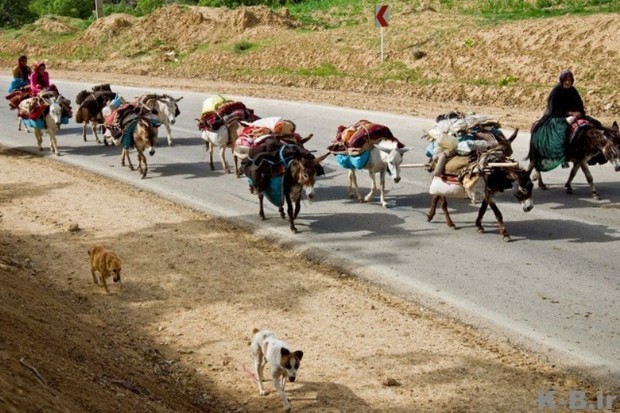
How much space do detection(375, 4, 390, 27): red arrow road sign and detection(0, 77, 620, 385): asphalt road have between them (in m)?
10.1

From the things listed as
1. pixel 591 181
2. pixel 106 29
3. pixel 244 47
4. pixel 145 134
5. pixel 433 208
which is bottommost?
pixel 433 208

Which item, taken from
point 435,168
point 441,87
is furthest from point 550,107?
point 441,87

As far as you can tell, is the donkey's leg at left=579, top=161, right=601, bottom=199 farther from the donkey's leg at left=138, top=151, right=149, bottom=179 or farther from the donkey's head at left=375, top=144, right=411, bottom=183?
the donkey's leg at left=138, top=151, right=149, bottom=179

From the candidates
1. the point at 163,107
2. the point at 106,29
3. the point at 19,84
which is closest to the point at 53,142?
the point at 163,107

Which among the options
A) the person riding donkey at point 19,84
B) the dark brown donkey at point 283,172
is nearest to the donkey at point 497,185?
the dark brown donkey at point 283,172

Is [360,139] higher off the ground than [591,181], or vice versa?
[360,139]

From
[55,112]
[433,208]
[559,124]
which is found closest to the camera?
[433,208]

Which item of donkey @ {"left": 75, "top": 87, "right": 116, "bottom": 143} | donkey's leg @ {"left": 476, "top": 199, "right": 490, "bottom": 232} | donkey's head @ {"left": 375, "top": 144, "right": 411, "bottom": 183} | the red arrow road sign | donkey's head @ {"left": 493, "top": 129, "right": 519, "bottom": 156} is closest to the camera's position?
donkey's leg @ {"left": 476, "top": 199, "right": 490, "bottom": 232}

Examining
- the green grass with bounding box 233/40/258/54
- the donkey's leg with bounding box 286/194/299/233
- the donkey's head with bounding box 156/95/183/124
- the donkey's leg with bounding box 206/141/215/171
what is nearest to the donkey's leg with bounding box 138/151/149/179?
the donkey's leg with bounding box 206/141/215/171

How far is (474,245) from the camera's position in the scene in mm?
14578

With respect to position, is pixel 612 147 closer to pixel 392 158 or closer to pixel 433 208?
pixel 433 208

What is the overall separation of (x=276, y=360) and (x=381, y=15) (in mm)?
24027

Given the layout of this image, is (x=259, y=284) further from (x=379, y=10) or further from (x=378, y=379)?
(x=379, y=10)

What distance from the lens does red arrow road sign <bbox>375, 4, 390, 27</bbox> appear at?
31.8 m
